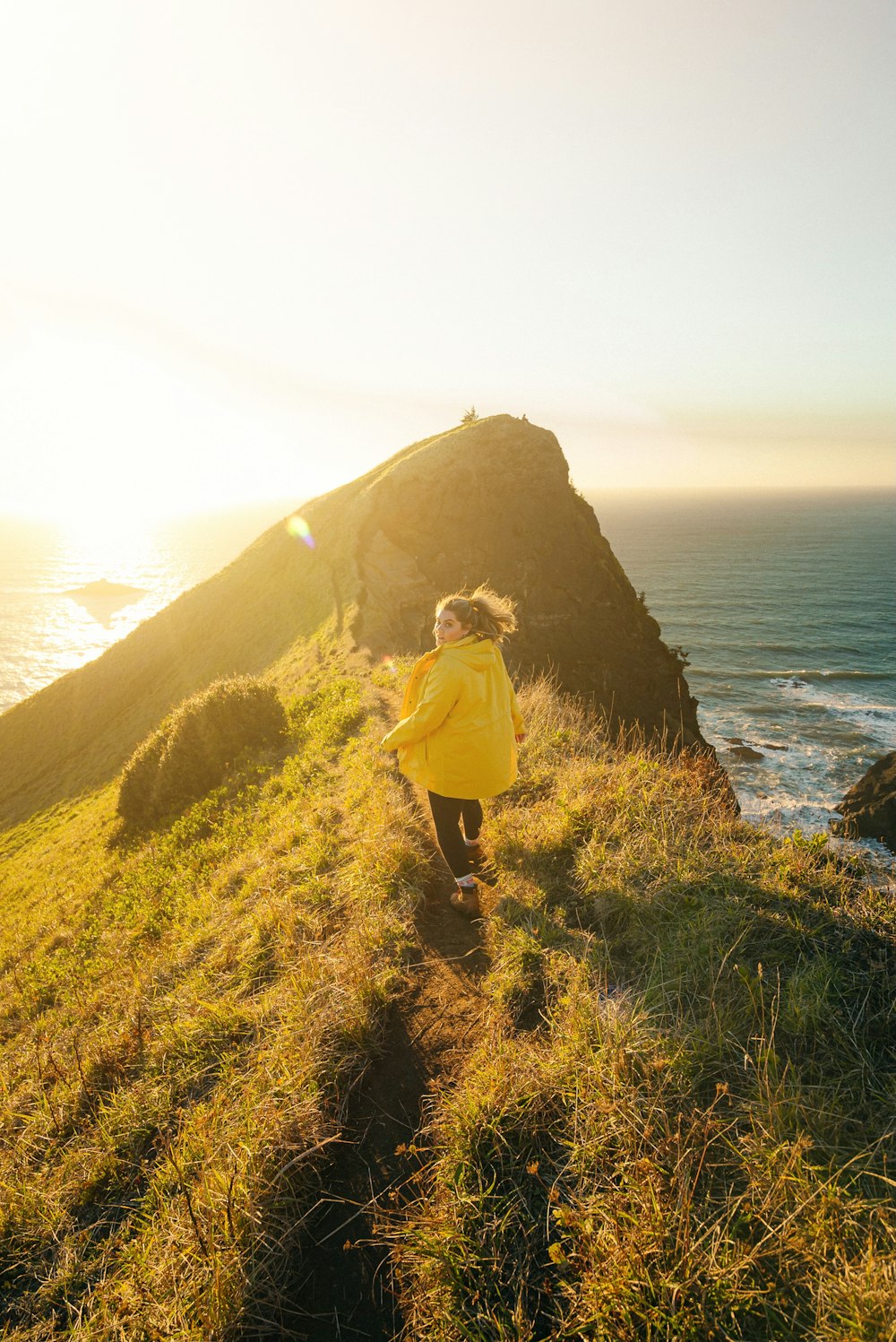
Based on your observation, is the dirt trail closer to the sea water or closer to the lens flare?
the sea water

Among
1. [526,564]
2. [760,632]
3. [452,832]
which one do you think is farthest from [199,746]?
[760,632]

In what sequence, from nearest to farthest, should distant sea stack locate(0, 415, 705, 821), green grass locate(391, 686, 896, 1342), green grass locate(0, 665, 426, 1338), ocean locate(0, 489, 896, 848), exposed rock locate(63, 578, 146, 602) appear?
green grass locate(391, 686, 896, 1342)
green grass locate(0, 665, 426, 1338)
distant sea stack locate(0, 415, 705, 821)
ocean locate(0, 489, 896, 848)
exposed rock locate(63, 578, 146, 602)

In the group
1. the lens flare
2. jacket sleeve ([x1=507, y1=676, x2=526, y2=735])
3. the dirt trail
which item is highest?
the lens flare

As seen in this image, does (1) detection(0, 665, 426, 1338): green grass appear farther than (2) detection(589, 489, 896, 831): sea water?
No

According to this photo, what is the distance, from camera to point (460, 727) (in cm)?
510

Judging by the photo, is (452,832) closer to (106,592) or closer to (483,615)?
(483,615)

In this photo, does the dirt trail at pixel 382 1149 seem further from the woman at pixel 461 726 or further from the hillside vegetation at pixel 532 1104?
the woman at pixel 461 726

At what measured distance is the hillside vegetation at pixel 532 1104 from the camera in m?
2.33

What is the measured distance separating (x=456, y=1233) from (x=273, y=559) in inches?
1232

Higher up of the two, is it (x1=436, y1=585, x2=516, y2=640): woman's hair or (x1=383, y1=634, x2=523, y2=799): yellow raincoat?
(x1=436, y1=585, x2=516, y2=640): woman's hair

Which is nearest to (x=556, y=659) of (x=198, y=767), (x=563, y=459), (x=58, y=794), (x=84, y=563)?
(x=563, y=459)

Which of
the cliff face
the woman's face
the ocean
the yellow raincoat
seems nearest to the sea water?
the ocean

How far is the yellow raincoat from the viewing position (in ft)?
16.4

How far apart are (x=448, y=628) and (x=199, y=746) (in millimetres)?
10295
